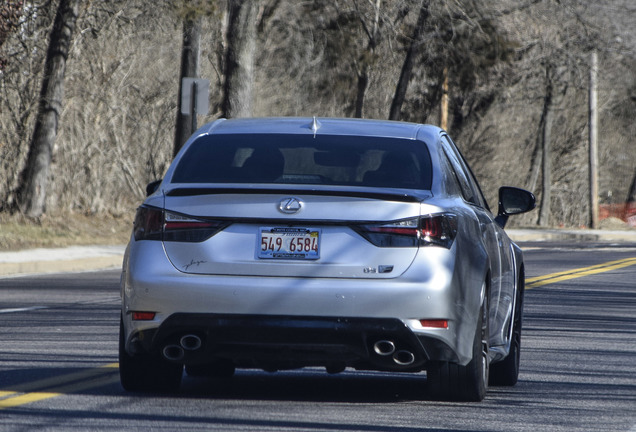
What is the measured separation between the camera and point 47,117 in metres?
25.3

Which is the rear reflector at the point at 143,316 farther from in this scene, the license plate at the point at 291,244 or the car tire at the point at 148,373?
the license plate at the point at 291,244

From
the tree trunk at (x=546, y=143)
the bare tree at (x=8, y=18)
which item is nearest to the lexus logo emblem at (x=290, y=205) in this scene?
the bare tree at (x=8, y=18)

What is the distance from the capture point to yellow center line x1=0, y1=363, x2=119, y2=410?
22.6 ft

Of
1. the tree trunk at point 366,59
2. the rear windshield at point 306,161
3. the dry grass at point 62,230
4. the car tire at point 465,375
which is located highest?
the tree trunk at point 366,59

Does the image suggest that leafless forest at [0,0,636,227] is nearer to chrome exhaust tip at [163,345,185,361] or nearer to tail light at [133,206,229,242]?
tail light at [133,206,229,242]

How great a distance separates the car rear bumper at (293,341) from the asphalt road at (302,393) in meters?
0.31

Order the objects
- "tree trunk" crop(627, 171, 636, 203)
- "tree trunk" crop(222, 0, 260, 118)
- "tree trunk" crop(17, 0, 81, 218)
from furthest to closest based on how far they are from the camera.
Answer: "tree trunk" crop(627, 171, 636, 203) → "tree trunk" crop(222, 0, 260, 118) → "tree trunk" crop(17, 0, 81, 218)

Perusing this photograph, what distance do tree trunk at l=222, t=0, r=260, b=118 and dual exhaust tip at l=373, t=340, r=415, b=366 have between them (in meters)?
19.2

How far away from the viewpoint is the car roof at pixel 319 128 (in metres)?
7.22

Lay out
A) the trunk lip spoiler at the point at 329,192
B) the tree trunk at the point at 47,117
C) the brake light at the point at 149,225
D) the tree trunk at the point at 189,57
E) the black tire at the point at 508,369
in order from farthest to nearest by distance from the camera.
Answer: the tree trunk at the point at 47,117, the tree trunk at the point at 189,57, the black tire at the point at 508,369, the brake light at the point at 149,225, the trunk lip spoiler at the point at 329,192

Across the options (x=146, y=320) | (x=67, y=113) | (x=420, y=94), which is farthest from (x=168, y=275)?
(x=420, y=94)

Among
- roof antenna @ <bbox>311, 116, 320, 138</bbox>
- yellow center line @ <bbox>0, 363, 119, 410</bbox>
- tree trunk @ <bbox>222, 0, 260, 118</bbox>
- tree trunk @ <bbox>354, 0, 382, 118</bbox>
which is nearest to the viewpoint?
yellow center line @ <bbox>0, 363, 119, 410</bbox>

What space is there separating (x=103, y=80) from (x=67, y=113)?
1227 millimetres

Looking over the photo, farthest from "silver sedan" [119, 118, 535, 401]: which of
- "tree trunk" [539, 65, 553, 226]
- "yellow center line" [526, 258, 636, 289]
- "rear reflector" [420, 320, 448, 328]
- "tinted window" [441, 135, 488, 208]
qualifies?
"tree trunk" [539, 65, 553, 226]
